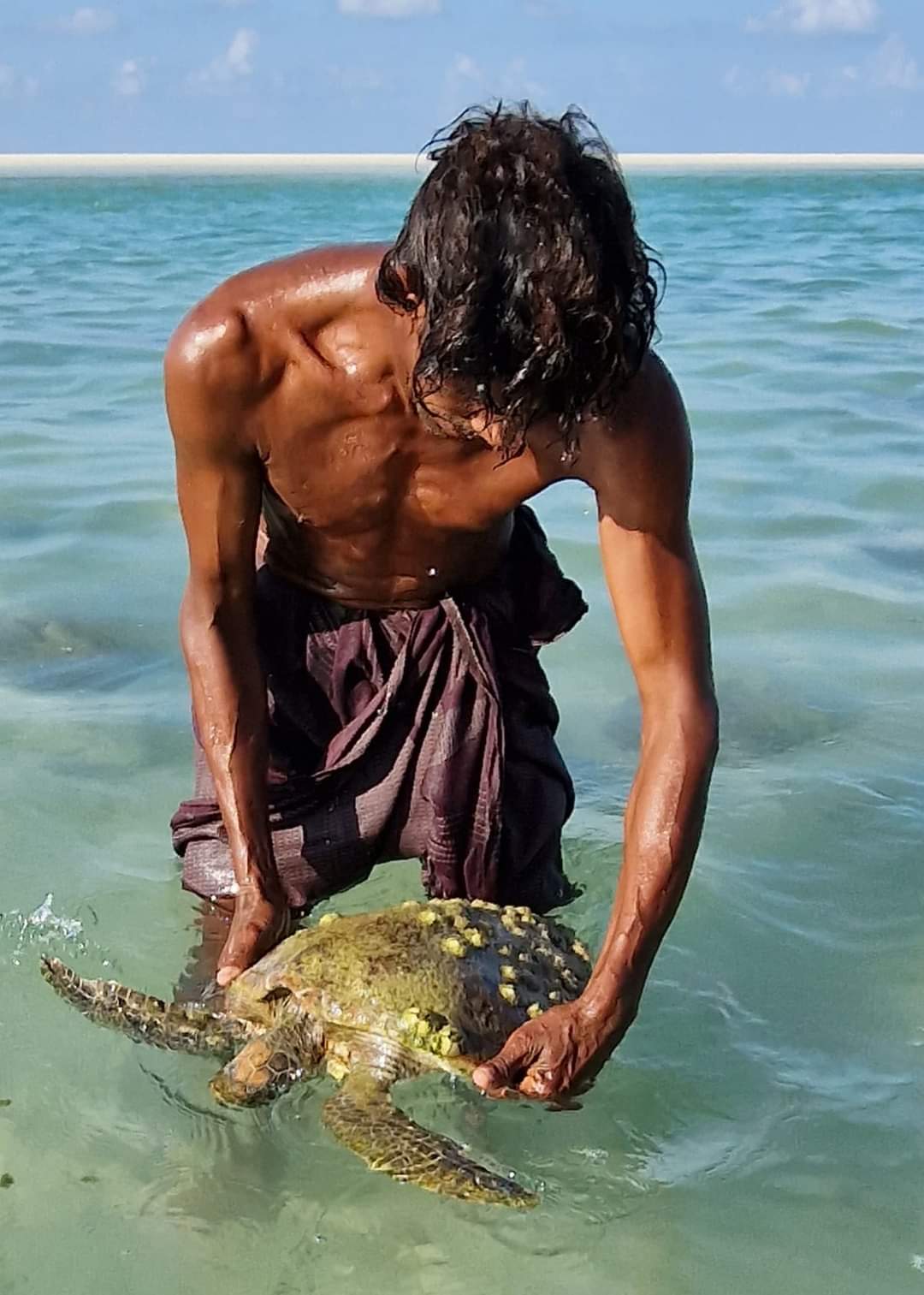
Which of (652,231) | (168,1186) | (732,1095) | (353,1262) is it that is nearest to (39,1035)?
(168,1186)

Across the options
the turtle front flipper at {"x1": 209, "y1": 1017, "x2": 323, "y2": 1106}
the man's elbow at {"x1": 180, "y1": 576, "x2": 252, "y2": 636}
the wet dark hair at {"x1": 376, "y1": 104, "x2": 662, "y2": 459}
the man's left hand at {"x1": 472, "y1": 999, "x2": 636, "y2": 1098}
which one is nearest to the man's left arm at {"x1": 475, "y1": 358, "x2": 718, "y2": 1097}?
the man's left hand at {"x1": 472, "y1": 999, "x2": 636, "y2": 1098}

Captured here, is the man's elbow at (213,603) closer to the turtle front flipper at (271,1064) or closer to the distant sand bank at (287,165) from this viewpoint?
the turtle front flipper at (271,1064)

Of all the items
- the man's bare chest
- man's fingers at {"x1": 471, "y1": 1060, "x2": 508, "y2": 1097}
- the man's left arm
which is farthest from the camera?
the man's bare chest

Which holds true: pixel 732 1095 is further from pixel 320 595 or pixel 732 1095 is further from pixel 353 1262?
pixel 320 595

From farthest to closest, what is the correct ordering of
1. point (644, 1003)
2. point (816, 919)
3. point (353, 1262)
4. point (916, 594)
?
point (916, 594) → point (816, 919) → point (644, 1003) → point (353, 1262)

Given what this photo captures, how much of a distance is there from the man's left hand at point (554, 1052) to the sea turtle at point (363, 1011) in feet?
0.41

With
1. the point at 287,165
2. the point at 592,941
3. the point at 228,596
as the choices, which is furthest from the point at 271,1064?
the point at 287,165

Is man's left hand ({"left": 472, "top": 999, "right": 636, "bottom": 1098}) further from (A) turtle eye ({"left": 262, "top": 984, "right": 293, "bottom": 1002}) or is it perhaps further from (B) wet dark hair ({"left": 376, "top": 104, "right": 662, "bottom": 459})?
(B) wet dark hair ({"left": 376, "top": 104, "right": 662, "bottom": 459})

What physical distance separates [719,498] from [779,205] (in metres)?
31.5

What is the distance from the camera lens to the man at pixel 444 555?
249cm

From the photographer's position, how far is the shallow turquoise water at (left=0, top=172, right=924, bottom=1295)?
2949 mm

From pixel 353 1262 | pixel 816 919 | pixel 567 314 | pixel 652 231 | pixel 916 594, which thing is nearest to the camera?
pixel 567 314

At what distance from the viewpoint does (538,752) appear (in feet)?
11.5

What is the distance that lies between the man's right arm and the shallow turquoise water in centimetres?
41
